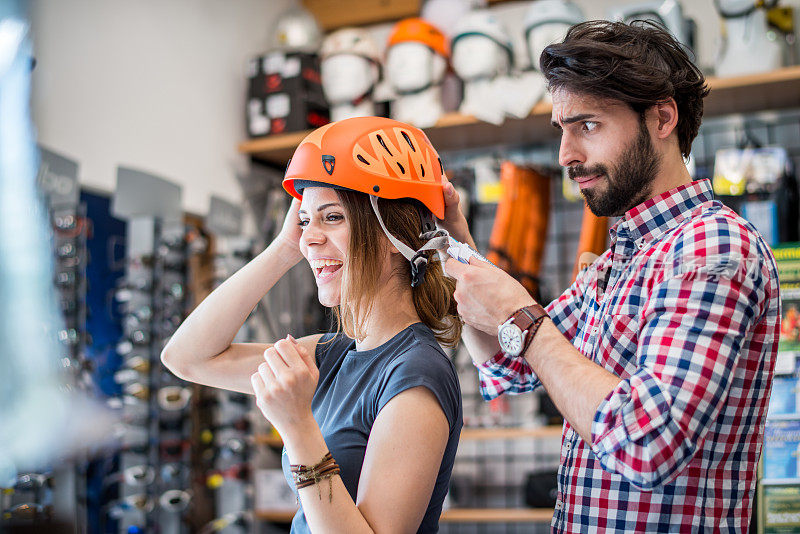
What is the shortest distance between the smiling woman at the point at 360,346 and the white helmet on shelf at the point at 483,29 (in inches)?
108

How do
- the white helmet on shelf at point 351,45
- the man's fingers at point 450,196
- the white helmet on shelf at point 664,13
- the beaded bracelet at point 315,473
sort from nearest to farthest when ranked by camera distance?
the beaded bracelet at point 315,473 → the man's fingers at point 450,196 → the white helmet on shelf at point 664,13 → the white helmet on shelf at point 351,45

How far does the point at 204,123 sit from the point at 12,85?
4.71ft

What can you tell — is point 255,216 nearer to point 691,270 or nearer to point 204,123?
point 204,123

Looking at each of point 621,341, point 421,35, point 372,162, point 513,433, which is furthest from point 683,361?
point 421,35

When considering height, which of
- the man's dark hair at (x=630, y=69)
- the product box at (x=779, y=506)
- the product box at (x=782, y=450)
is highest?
the man's dark hair at (x=630, y=69)

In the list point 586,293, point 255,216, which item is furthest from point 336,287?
point 255,216

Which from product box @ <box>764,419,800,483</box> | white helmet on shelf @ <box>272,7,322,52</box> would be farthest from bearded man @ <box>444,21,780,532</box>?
white helmet on shelf @ <box>272,7,322,52</box>

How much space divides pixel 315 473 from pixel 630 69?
0.93m

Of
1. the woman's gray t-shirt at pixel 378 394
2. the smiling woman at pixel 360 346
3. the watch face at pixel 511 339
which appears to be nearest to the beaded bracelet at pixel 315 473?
the smiling woman at pixel 360 346

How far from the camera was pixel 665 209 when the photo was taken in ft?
4.90

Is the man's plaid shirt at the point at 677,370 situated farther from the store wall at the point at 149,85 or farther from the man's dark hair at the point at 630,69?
the store wall at the point at 149,85

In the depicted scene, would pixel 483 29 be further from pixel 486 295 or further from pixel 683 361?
pixel 683 361

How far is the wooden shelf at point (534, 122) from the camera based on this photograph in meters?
3.80

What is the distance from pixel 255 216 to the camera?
4891mm
